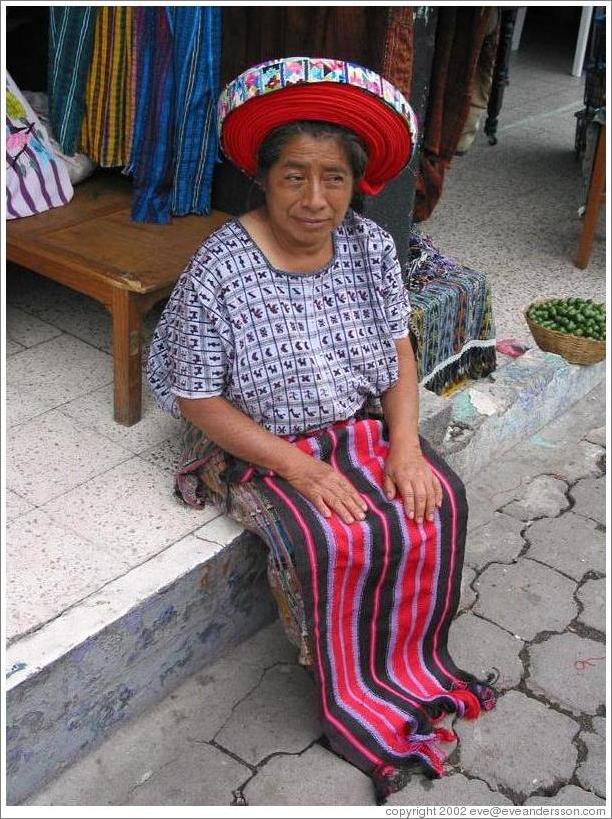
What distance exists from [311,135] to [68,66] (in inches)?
61.8

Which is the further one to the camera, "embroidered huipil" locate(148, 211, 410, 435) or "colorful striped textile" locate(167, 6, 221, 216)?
"colorful striped textile" locate(167, 6, 221, 216)

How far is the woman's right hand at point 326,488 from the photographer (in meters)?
2.43

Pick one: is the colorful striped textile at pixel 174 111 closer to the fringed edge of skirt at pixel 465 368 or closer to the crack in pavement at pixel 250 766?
the fringed edge of skirt at pixel 465 368

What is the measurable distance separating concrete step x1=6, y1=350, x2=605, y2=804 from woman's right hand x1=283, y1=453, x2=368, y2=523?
0.90 feet

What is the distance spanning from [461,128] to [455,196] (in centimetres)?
226

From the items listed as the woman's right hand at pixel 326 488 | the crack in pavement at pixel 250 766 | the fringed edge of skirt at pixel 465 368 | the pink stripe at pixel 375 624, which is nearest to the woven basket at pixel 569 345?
the fringed edge of skirt at pixel 465 368

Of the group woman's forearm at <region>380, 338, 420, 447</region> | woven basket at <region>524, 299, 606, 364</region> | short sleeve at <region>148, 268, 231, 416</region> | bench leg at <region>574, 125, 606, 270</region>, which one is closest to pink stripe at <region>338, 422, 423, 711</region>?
woman's forearm at <region>380, 338, 420, 447</region>

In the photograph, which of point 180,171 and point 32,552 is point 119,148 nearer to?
point 180,171

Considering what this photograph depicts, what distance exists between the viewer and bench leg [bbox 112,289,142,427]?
2.97 metres

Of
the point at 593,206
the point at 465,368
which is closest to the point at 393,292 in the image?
the point at 465,368

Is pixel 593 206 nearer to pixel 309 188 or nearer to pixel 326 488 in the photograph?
pixel 309 188

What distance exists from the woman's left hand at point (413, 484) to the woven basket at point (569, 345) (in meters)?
1.67

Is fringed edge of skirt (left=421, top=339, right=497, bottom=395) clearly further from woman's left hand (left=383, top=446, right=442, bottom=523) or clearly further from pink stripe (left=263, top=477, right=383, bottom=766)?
pink stripe (left=263, top=477, right=383, bottom=766)

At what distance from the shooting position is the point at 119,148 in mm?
3529
